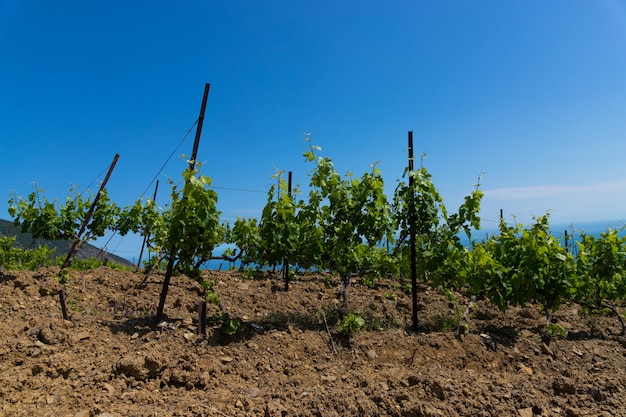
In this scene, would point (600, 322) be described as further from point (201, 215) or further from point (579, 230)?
point (201, 215)

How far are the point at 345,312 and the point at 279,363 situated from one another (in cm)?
168

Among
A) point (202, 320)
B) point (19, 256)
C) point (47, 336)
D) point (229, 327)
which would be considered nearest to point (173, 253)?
point (202, 320)

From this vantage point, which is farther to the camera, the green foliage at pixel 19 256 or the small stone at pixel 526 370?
the green foliage at pixel 19 256

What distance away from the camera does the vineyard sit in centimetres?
373

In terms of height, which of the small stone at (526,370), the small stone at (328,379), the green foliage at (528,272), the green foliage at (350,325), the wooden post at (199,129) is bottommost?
the small stone at (526,370)

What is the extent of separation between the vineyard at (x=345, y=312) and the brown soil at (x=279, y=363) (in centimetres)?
2

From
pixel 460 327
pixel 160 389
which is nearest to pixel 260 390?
pixel 160 389

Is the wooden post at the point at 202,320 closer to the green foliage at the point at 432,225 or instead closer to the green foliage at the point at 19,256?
the green foliage at the point at 432,225

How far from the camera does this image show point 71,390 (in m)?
3.54

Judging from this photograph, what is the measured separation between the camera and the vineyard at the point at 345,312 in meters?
3.73

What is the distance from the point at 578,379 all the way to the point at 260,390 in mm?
3419

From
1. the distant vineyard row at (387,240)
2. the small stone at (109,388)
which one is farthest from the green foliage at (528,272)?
the small stone at (109,388)

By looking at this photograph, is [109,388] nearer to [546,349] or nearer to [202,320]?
[202,320]

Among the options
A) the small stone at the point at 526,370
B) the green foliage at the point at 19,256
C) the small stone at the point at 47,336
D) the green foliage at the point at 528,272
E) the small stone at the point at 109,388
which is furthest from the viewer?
the green foliage at the point at 19,256
